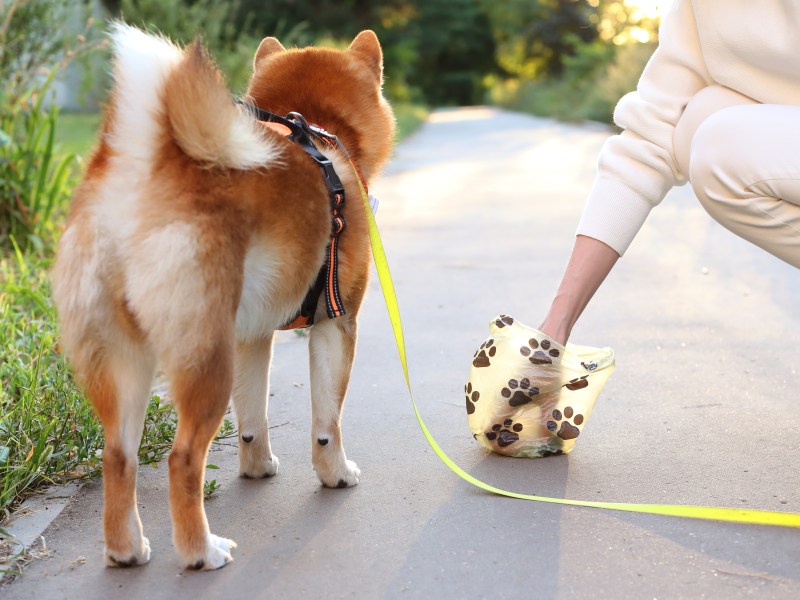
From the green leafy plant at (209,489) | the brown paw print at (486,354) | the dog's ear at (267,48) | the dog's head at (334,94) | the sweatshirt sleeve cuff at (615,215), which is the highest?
the dog's ear at (267,48)

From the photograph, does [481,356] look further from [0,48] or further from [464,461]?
[0,48]

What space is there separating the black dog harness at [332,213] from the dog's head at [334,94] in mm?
189

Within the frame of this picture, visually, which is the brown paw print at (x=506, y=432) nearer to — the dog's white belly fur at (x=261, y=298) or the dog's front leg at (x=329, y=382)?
the dog's front leg at (x=329, y=382)

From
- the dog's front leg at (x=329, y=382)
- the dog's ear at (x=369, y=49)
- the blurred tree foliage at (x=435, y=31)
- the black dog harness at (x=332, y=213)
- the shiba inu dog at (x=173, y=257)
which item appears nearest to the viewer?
the shiba inu dog at (x=173, y=257)

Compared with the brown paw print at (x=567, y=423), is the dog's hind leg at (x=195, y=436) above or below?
above

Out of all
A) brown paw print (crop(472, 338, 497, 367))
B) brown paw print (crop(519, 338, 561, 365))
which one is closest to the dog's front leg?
brown paw print (crop(472, 338, 497, 367))

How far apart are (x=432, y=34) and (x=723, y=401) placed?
1930 inches

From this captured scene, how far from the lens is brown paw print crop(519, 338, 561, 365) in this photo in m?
2.96

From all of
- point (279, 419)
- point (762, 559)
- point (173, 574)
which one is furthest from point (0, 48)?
point (762, 559)

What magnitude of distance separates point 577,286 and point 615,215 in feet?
0.87

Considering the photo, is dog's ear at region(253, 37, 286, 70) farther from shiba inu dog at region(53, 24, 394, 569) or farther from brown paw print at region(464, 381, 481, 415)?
brown paw print at region(464, 381, 481, 415)

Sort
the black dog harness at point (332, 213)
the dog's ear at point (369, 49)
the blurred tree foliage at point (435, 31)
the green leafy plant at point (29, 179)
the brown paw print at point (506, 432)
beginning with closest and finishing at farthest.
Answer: the black dog harness at point (332, 213) < the brown paw print at point (506, 432) < the dog's ear at point (369, 49) < the green leafy plant at point (29, 179) < the blurred tree foliage at point (435, 31)

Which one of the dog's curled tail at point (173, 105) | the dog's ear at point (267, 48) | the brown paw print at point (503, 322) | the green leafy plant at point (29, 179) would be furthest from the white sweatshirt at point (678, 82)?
the green leafy plant at point (29, 179)

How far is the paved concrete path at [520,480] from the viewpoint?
7.51 feet
